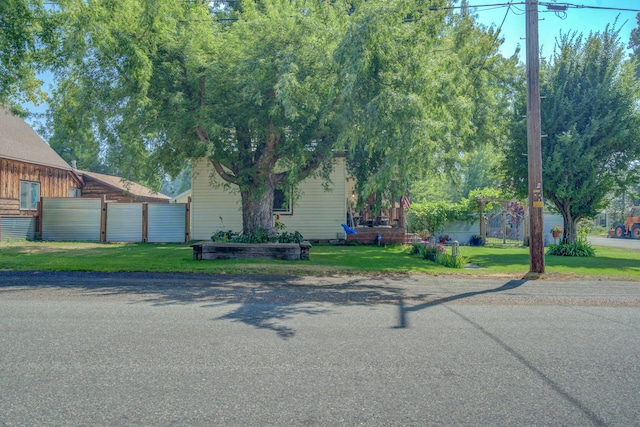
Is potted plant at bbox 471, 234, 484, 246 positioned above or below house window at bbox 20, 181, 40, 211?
below

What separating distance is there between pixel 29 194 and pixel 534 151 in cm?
2552

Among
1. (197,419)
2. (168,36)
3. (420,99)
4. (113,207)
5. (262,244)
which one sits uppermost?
(168,36)

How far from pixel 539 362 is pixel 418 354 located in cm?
Answer: 126

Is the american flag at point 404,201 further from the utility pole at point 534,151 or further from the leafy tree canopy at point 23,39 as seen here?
the leafy tree canopy at point 23,39

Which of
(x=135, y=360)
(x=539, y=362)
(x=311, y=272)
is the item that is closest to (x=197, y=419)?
(x=135, y=360)

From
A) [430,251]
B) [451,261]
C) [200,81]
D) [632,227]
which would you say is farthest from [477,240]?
[632,227]

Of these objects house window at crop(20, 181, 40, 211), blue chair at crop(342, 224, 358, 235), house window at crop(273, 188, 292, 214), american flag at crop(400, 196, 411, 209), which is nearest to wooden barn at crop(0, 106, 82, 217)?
house window at crop(20, 181, 40, 211)

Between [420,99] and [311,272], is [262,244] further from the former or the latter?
[420,99]

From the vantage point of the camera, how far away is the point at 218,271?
11672 millimetres

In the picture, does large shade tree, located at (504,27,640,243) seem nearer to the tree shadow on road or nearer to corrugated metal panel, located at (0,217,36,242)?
the tree shadow on road

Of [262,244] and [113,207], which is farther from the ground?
[113,207]

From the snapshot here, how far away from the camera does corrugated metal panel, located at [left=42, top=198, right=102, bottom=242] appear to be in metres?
21.3

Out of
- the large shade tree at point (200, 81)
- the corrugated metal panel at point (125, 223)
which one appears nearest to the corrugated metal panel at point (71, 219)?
the corrugated metal panel at point (125, 223)

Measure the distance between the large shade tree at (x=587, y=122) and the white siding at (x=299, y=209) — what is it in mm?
7704
